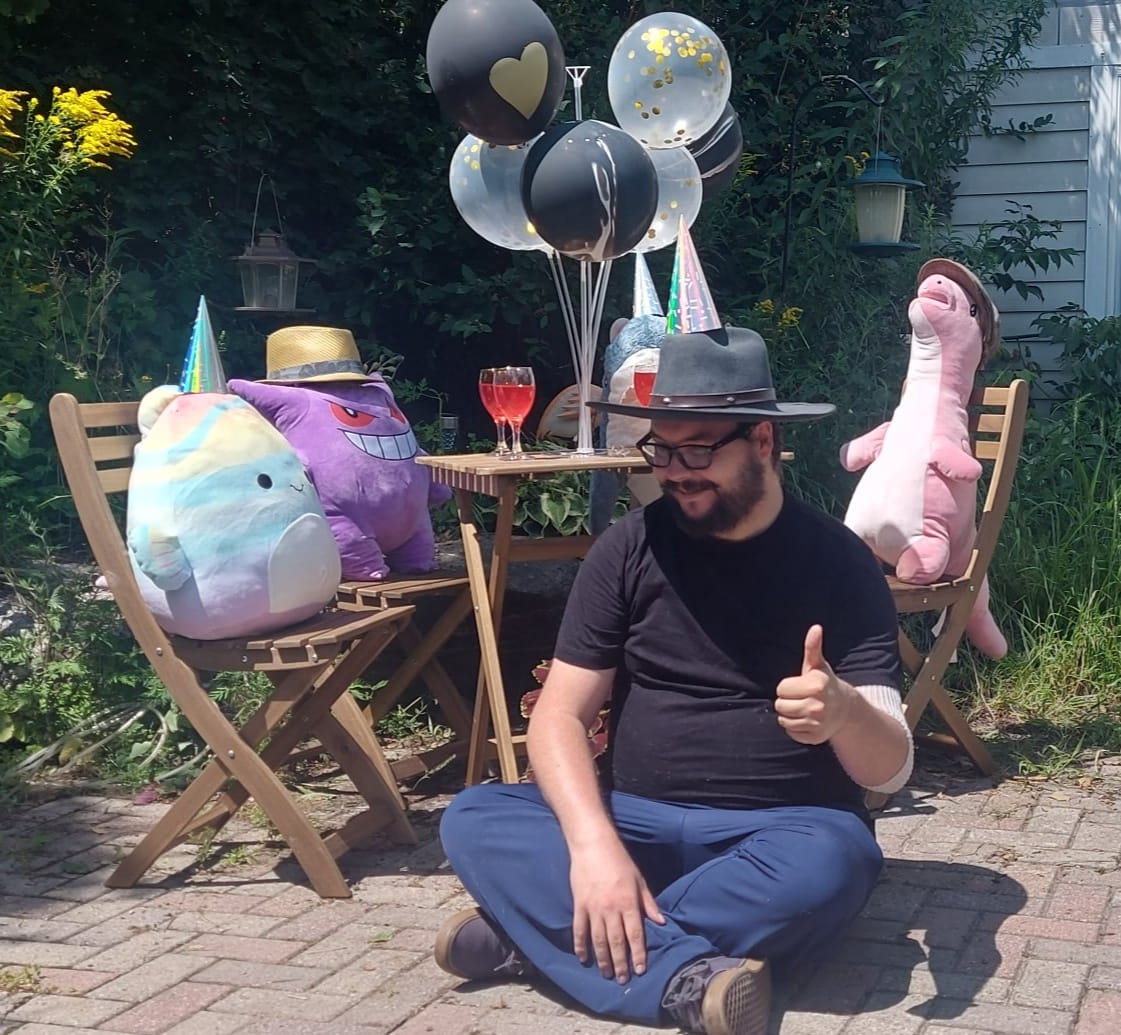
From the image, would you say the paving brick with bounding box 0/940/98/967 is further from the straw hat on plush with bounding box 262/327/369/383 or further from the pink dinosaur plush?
the pink dinosaur plush

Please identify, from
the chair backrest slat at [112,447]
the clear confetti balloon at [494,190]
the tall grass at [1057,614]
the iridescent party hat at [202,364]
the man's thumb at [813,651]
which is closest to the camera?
the man's thumb at [813,651]

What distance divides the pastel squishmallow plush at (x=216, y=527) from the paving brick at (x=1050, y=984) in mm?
1829

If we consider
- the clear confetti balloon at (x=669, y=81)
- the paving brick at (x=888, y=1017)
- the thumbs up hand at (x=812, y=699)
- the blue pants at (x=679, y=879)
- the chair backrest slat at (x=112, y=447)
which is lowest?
the paving brick at (x=888, y=1017)

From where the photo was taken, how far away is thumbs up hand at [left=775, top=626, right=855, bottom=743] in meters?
2.47

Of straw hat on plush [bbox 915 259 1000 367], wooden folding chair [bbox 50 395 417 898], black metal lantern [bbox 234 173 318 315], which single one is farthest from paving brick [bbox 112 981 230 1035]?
black metal lantern [bbox 234 173 318 315]

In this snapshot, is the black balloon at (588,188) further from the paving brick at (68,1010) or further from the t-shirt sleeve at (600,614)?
the paving brick at (68,1010)

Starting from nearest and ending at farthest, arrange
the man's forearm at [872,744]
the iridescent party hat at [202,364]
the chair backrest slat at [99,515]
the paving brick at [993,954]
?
the man's forearm at [872,744] → the paving brick at [993,954] → the chair backrest slat at [99,515] → the iridescent party hat at [202,364]

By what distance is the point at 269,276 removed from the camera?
18.2 feet

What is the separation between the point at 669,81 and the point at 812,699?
2522 millimetres

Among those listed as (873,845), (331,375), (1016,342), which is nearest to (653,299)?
(331,375)

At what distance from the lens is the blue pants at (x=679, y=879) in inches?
105

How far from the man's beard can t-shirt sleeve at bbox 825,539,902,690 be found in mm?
236

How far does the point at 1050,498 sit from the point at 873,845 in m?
3.34

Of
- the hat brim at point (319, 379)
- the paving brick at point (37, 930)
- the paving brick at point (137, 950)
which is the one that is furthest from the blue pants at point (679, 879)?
the hat brim at point (319, 379)
